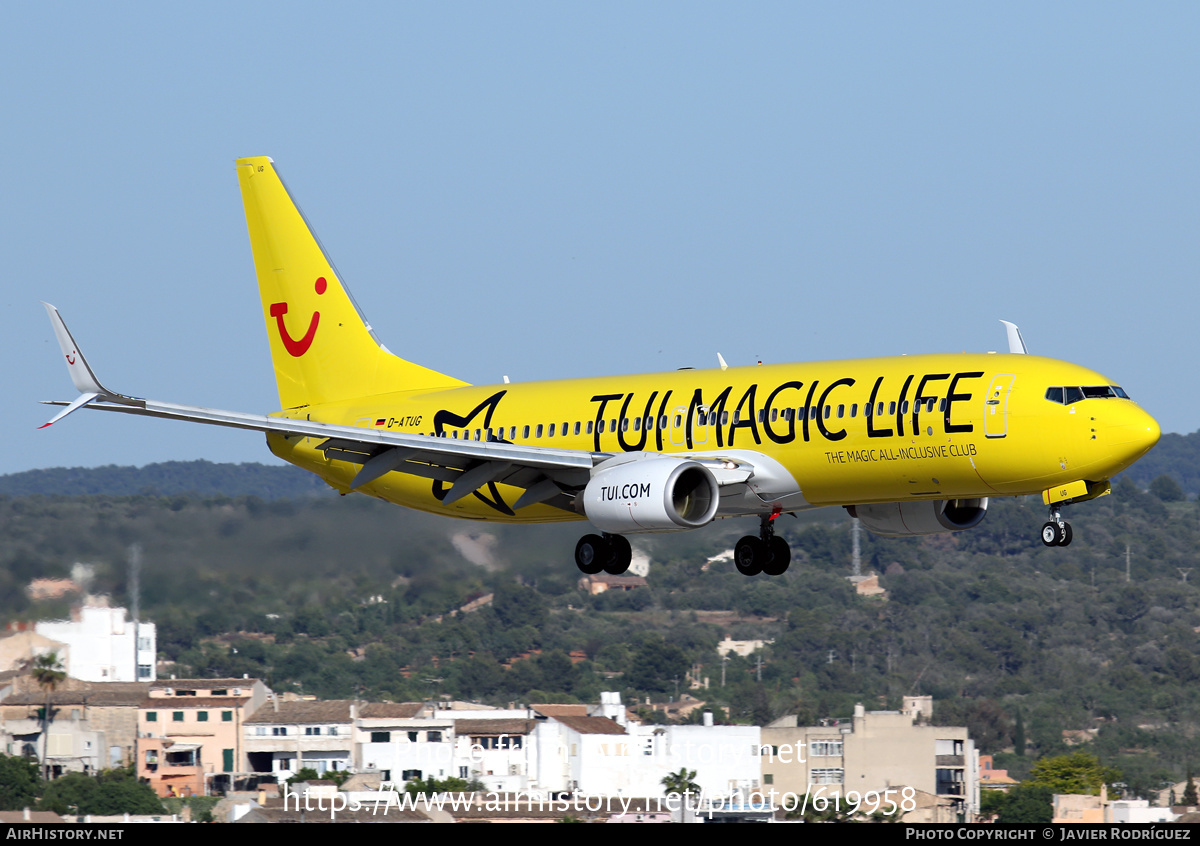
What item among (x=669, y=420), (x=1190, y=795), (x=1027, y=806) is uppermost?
(x=669, y=420)

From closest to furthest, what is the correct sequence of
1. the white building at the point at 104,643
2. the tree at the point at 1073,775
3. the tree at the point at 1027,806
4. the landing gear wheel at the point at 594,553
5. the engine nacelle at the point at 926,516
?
the engine nacelle at the point at 926,516, the landing gear wheel at the point at 594,553, the white building at the point at 104,643, the tree at the point at 1027,806, the tree at the point at 1073,775

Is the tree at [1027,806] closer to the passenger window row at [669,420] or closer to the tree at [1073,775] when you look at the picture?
the tree at [1073,775]

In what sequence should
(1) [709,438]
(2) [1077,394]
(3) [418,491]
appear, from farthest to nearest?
(3) [418,491]
(1) [709,438]
(2) [1077,394]

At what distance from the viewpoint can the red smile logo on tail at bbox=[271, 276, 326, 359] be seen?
5106 cm

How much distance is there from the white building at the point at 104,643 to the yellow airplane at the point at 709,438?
13878 mm

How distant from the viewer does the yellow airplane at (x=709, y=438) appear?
37.1 m

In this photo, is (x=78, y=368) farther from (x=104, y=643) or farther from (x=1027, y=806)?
(x=1027, y=806)

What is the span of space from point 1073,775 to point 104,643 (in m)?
58.6

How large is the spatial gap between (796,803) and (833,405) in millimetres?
55716

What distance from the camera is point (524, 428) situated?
4534cm

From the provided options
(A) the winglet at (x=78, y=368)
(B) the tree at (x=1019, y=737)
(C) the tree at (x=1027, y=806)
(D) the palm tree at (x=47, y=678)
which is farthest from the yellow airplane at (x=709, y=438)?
(B) the tree at (x=1019, y=737)

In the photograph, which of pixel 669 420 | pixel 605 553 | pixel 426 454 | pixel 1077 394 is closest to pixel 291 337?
pixel 426 454

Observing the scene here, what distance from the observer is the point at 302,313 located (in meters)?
51.3
